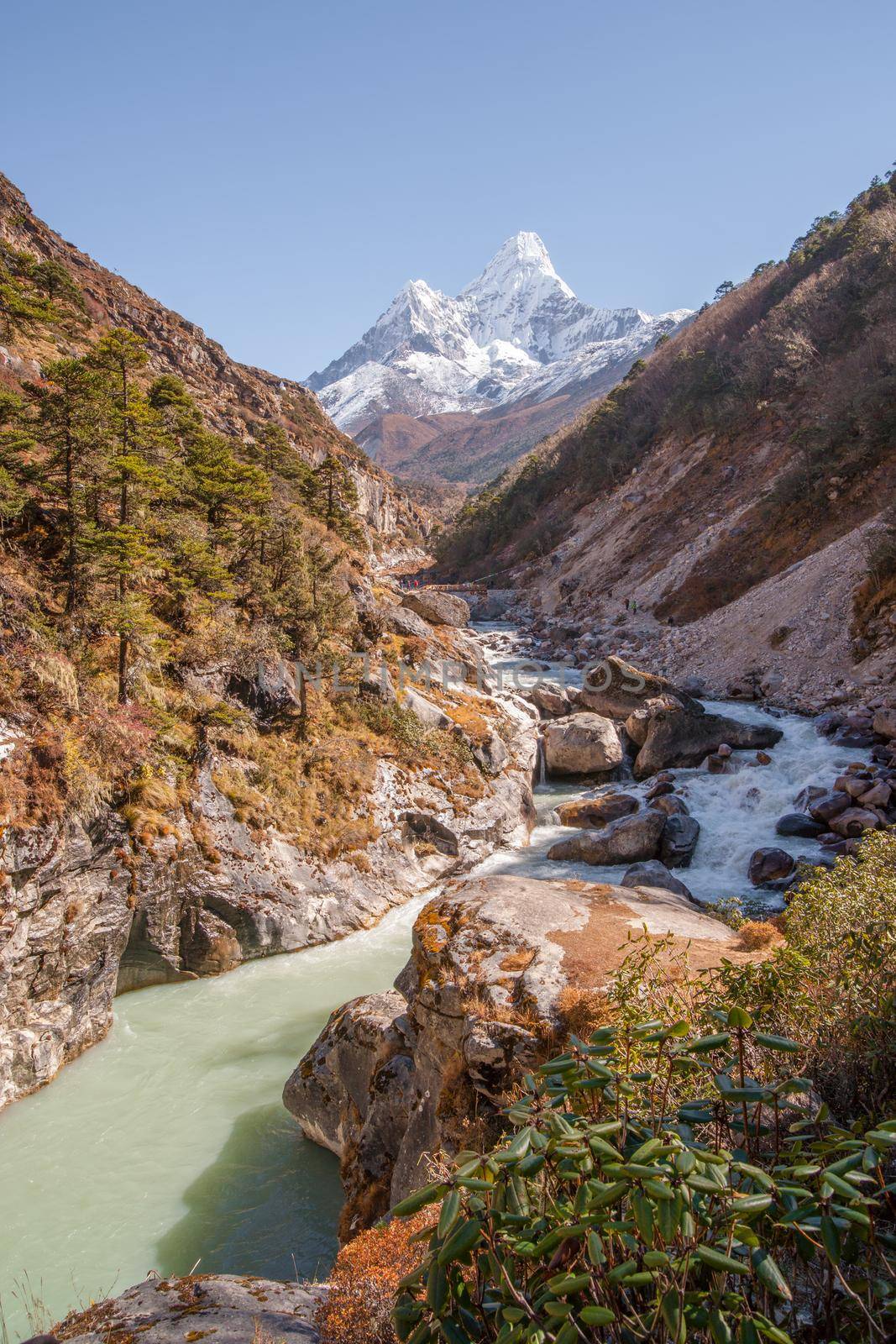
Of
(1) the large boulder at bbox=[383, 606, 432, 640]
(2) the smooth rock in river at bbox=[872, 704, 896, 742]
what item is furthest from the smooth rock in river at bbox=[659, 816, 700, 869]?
(1) the large boulder at bbox=[383, 606, 432, 640]

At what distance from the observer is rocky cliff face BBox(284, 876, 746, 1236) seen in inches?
238

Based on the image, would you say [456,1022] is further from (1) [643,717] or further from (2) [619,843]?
(1) [643,717]

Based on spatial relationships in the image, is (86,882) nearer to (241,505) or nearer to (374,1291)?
(374,1291)

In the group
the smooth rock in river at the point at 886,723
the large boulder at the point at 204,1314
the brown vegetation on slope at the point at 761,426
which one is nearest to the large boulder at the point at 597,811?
the smooth rock in river at the point at 886,723

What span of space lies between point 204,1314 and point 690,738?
19655 millimetres

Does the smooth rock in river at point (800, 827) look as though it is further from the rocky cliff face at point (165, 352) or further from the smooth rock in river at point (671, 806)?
the rocky cliff face at point (165, 352)

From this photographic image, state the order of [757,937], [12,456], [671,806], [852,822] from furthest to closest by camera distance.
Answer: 1. [671,806]
2. [852,822]
3. [12,456]
4. [757,937]

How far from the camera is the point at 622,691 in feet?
80.5

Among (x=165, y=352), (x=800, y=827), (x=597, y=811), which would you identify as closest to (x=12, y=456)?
(x=597, y=811)

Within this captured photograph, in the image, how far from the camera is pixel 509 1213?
76.2 inches

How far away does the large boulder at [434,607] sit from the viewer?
97.3ft

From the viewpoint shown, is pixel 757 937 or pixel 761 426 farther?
pixel 761 426

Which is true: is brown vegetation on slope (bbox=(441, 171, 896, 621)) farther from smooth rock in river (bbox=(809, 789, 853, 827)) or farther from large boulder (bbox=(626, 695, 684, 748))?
smooth rock in river (bbox=(809, 789, 853, 827))

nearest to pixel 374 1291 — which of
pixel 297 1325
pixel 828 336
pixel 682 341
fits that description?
pixel 297 1325
